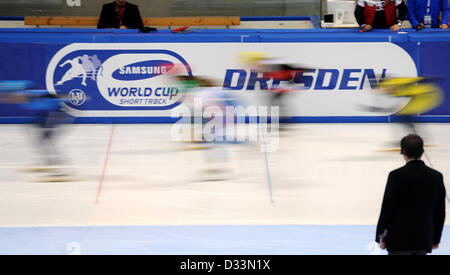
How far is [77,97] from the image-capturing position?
35.3ft

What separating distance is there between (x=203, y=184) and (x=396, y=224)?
3.78m

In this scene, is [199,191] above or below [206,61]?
below

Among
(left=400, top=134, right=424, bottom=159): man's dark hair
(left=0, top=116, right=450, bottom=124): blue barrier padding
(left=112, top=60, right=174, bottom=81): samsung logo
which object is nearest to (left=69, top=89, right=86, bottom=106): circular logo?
(left=0, top=116, right=450, bottom=124): blue barrier padding

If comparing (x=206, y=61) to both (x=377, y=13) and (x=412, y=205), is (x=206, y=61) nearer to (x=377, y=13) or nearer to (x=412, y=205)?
(x=377, y=13)

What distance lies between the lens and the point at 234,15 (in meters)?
15.0

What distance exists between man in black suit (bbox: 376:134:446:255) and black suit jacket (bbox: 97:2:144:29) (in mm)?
8010

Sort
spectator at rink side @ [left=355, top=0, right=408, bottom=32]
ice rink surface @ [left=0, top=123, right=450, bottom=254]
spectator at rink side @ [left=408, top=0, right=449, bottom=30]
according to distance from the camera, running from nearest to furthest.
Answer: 1. ice rink surface @ [left=0, top=123, right=450, bottom=254]
2. spectator at rink side @ [left=355, top=0, right=408, bottom=32]
3. spectator at rink side @ [left=408, top=0, right=449, bottom=30]

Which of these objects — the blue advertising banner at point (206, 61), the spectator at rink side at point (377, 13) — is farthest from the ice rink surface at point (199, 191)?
the spectator at rink side at point (377, 13)

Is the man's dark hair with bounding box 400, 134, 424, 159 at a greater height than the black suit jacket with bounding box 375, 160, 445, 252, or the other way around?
the man's dark hair with bounding box 400, 134, 424, 159

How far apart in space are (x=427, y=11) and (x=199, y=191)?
5771mm

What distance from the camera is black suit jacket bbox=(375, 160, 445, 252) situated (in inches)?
183

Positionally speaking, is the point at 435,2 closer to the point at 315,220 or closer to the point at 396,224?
the point at 315,220

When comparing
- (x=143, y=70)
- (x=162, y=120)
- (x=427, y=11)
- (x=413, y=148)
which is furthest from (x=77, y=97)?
(x=413, y=148)

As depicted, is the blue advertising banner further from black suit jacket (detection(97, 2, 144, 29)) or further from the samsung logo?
black suit jacket (detection(97, 2, 144, 29))
